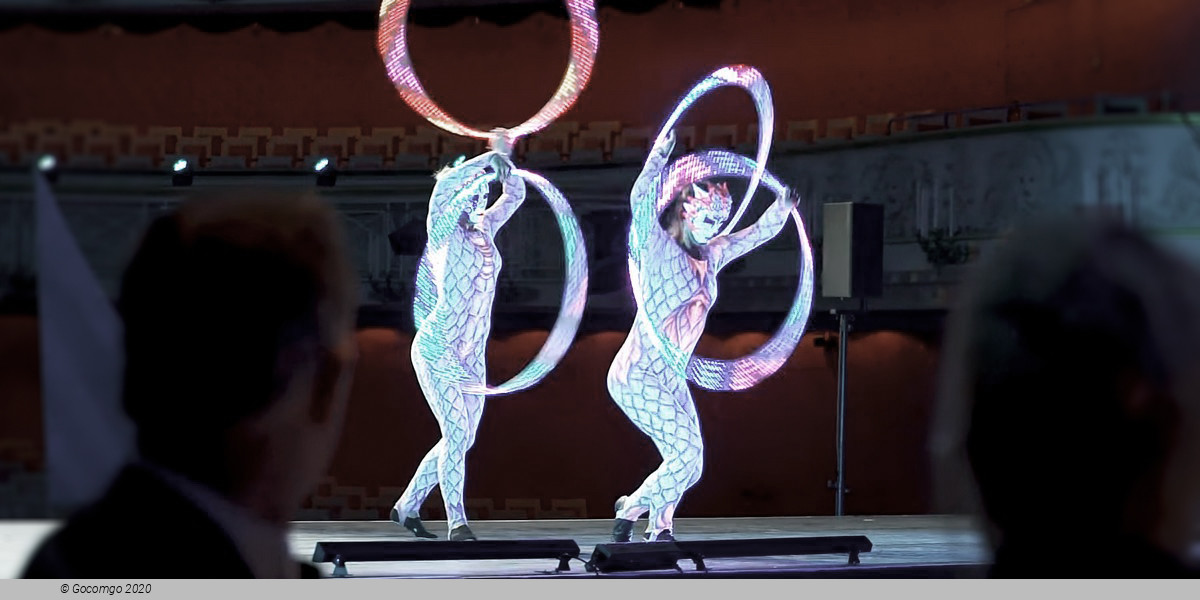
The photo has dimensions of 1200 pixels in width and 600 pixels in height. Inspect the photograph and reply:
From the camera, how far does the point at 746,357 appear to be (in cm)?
805

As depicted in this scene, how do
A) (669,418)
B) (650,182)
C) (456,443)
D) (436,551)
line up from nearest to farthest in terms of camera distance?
(436,551)
(650,182)
(669,418)
(456,443)

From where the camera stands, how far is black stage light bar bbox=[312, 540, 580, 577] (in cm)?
701

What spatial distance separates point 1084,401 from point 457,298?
7.08 metres

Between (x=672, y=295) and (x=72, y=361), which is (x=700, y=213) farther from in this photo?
(x=72, y=361)

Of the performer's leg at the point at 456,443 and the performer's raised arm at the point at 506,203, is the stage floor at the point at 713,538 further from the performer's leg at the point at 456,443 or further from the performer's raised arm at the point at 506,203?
the performer's raised arm at the point at 506,203

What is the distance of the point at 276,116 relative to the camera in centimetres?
1247

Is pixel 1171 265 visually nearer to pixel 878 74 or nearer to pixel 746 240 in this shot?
pixel 746 240

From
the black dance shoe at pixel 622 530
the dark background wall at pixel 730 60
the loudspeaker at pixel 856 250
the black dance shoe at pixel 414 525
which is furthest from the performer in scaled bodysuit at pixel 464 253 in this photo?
the dark background wall at pixel 730 60

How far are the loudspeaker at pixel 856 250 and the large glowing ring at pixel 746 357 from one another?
76.0 inches

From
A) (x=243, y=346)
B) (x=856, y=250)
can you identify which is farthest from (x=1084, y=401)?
(x=856, y=250)

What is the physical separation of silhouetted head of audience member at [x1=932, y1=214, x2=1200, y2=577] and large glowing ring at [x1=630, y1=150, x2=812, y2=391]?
259 inches

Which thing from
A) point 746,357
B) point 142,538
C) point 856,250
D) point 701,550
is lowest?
point 701,550

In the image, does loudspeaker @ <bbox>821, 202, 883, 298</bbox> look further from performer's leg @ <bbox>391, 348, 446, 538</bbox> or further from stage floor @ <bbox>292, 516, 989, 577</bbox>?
performer's leg @ <bbox>391, 348, 446, 538</bbox>

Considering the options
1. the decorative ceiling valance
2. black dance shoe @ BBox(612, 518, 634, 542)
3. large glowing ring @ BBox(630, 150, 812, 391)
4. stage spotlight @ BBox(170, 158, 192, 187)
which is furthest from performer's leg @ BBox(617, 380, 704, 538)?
the decorative ceiling valance
